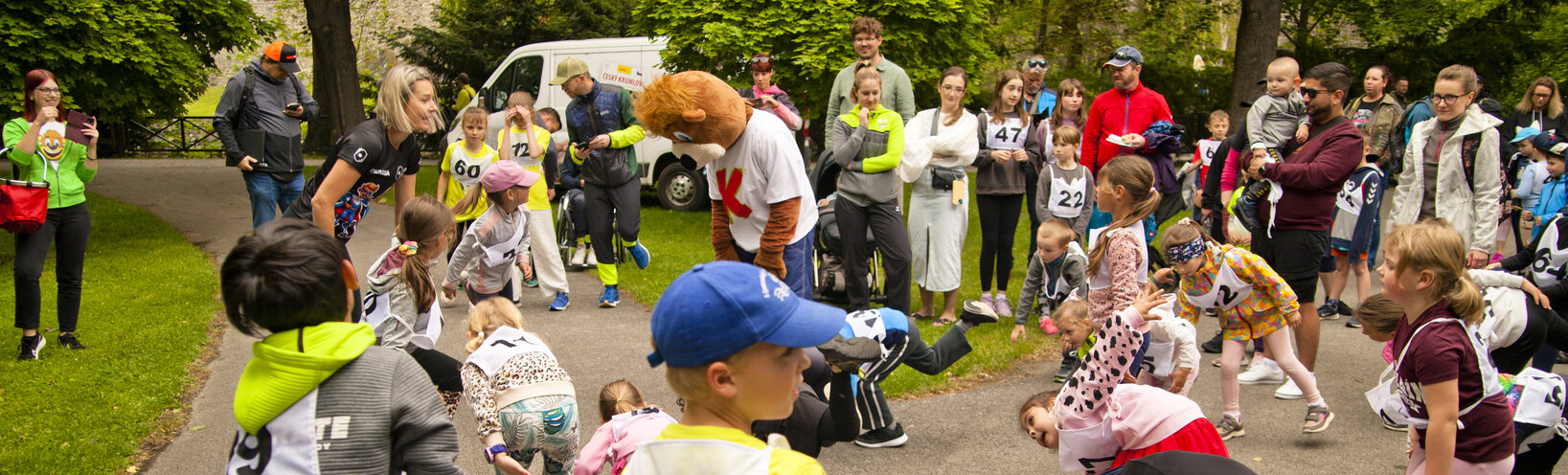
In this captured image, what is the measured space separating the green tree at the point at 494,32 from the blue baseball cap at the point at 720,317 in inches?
827

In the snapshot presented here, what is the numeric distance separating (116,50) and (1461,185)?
1275 cm

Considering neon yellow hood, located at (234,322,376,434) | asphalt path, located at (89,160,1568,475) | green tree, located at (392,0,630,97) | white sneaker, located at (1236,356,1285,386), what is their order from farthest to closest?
green tree, located at (392,0,630,97)
white sneaker, located at (1236,356,1285,386)
asphalt path, located at (89,160,1568,475)
neon yellow hood, located at (234,322,376,434)

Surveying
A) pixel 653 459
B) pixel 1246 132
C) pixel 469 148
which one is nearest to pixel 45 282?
pixel 469 148

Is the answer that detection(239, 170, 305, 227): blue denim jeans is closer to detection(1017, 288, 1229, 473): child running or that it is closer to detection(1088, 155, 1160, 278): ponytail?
detection(1088, 155, 1160, 278): ponytail

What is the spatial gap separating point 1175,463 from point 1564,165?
17.7 feet

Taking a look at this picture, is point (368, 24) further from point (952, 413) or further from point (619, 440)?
point (619, 440)

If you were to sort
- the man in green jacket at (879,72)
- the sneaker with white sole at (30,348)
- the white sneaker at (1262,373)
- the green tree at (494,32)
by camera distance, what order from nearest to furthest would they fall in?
the white sneaker at (1262,373) → the sneaker with white sole at (30,348) → the man in green jacket at (879,72) → the green tree at (494,32)

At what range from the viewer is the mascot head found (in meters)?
4.09

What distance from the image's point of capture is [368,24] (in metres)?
27.9

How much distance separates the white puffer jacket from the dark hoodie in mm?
6700

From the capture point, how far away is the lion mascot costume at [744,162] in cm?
412

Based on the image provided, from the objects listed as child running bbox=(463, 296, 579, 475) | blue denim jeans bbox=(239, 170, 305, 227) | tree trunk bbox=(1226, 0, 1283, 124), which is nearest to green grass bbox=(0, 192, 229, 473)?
blue denim jeans bbox=(239, 170, 305, 227)

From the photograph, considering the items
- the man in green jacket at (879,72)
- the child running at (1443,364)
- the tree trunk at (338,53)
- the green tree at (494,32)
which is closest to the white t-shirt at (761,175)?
the child running at (1443,364)

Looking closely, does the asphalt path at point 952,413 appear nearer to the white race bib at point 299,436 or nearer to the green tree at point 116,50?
the white race bib at point 299,436
